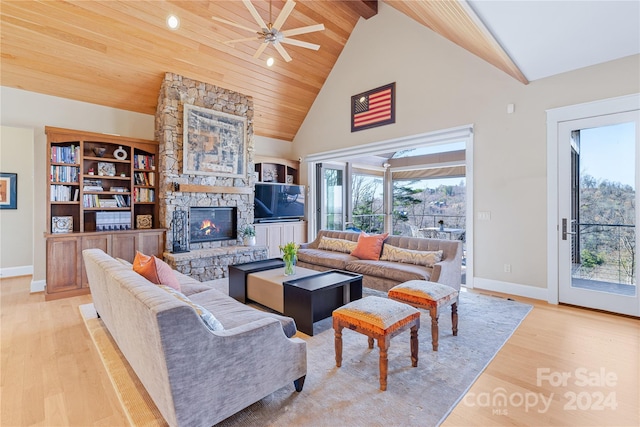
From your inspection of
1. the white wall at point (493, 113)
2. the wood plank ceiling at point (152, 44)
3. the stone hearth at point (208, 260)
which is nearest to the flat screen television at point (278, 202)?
the stone hearth at point (208, 260)

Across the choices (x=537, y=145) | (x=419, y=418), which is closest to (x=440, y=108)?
(x=537, y=145)

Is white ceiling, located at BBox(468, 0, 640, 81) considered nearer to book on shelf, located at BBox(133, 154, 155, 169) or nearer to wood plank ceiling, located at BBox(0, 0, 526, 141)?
wood plank ceiling, located at BBox(0, 0, 526, 141)

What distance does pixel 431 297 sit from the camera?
2.60 metres

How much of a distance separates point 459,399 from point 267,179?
19.6 ft

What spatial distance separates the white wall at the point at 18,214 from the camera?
5.30m

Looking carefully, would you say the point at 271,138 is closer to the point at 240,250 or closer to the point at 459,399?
the point at 240,250

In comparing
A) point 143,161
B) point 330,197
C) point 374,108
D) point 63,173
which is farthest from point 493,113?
point 63,173

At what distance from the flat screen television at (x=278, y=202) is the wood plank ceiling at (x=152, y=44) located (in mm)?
1959

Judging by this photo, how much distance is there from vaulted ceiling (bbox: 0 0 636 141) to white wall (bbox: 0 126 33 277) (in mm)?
1546

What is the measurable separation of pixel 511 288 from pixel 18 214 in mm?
8264

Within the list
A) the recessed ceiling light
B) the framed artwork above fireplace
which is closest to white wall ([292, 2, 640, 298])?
the framed artwork above fireplace

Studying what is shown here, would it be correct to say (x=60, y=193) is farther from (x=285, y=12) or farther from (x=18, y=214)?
(x=285, y=12)

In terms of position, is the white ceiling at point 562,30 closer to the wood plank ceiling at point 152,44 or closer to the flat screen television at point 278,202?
the wood plank ceiling at point 152,44

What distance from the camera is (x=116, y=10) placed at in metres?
3.96
